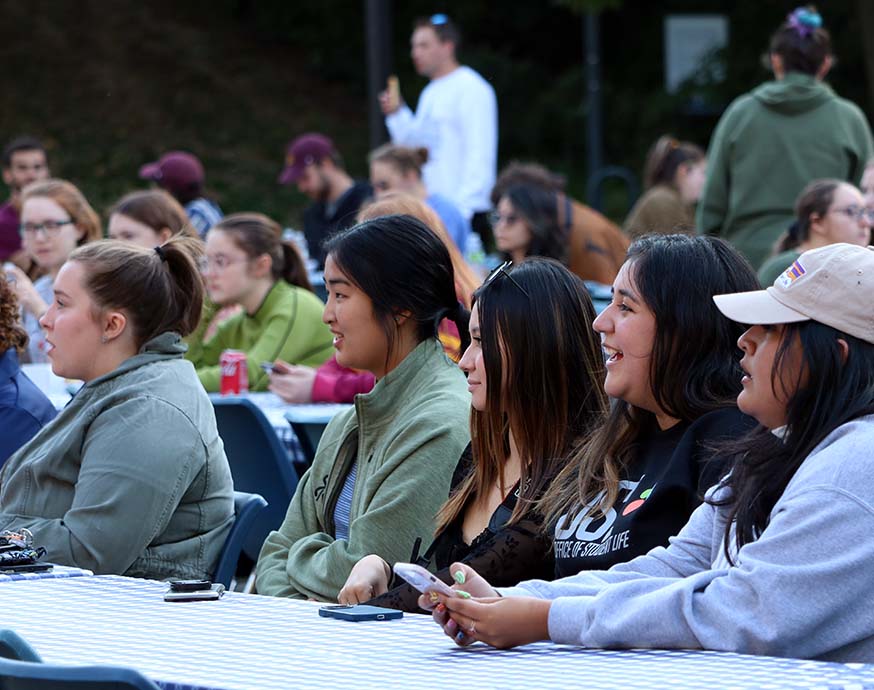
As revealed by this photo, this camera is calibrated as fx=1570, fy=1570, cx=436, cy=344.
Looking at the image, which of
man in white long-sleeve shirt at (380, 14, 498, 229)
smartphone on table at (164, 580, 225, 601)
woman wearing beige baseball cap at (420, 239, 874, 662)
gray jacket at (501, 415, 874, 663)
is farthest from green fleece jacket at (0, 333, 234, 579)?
man in white long-sleeve shirt at (380, 14, 498, 229)

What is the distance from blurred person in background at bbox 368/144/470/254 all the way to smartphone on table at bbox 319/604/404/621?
665 cm

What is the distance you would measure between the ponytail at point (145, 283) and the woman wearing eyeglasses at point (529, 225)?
4082mm

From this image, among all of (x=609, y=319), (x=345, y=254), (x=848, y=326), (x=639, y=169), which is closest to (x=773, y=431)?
(x=848, y=326)

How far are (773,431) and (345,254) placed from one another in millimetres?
1715

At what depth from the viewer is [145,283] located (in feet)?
13.7

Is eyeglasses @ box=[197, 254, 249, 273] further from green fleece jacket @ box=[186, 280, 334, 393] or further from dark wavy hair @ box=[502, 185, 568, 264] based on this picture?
dark wavy hair @ box=[502, 185, 568, 264]

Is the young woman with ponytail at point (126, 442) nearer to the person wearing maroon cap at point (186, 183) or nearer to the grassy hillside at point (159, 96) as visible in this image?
the person wearing maroon cap at point (186, 183)

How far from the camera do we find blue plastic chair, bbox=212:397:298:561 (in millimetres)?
4797

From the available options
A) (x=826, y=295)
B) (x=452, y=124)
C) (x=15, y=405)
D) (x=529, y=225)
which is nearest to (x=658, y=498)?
(x=826, y=295)

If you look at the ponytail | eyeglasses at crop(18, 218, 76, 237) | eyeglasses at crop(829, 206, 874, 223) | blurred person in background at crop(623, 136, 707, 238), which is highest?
the ponytail

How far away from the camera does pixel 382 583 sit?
12.1 feet

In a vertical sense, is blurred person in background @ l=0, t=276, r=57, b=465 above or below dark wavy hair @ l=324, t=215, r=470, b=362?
below

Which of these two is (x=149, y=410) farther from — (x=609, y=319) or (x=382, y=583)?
(x=609, y=319)

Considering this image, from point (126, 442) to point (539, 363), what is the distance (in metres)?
1.02
